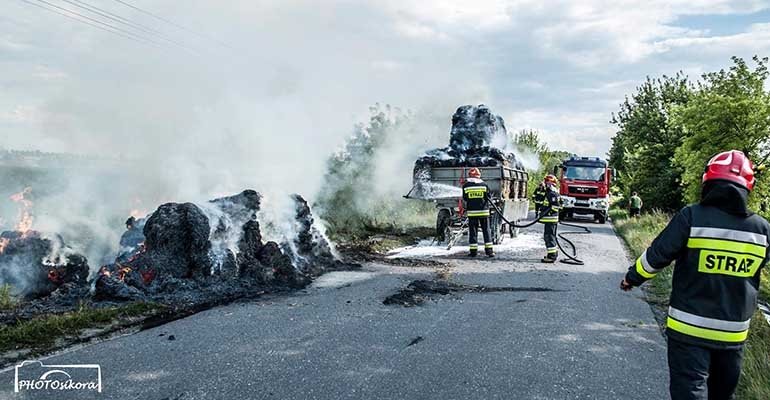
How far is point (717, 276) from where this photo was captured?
10.2 feet

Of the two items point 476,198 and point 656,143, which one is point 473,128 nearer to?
point 476,198

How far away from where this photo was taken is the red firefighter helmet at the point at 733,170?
10.3 ft

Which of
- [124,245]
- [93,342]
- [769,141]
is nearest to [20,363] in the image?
[93,342]

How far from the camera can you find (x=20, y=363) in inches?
190

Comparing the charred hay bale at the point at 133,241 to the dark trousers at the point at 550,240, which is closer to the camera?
the charred hay bale at the point at 133,241

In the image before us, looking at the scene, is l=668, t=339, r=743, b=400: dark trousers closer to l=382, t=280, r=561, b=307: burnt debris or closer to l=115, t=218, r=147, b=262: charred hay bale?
l=382, t=280, r=561, b=307: burnt debris

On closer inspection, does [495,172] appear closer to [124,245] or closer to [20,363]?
[124,245]

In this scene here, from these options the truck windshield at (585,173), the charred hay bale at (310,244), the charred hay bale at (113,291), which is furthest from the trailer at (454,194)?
the truck windshield at (585,173)

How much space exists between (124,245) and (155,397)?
5418 mm

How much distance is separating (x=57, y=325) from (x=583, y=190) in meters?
21.1

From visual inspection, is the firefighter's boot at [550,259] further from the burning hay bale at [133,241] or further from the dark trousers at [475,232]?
the burning hay bale at [133,241]

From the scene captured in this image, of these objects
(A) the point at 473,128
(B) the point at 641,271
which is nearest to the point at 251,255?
(B) the point at 641,271

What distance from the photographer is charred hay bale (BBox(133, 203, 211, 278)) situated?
8.12 meters

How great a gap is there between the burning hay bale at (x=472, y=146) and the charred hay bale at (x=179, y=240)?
6765 millimetres
